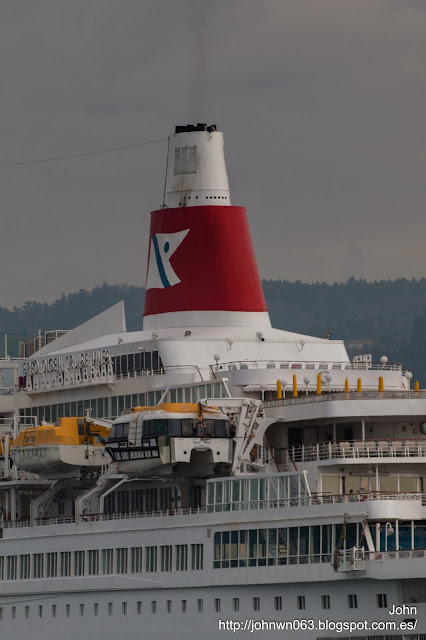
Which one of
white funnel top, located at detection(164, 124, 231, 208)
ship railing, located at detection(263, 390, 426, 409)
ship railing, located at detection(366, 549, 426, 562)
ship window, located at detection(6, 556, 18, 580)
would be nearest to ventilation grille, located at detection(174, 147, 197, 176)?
white funnel top, located at detection(164, 124, 231, 208)

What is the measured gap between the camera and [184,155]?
3775 inches

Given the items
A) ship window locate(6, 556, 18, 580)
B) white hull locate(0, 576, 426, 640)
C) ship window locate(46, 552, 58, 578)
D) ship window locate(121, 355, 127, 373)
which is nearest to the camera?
white hull locate(0, 576, 426, 640)

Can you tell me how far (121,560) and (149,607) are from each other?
3089mm

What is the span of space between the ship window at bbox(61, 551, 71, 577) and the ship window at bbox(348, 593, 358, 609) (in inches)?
697

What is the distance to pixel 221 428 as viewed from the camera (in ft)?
262

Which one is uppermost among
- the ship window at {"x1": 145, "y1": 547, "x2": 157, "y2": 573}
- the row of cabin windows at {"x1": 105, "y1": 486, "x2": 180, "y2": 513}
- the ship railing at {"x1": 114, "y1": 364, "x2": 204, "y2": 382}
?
the ship railing at {"x1": 114, "y1": 364, "x2": 204, "y2": 382}

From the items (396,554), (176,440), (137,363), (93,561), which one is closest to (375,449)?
(396,554)

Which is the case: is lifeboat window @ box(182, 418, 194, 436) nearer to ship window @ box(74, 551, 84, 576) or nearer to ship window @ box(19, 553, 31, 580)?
ship window @ box(74, 551, 84, 576)

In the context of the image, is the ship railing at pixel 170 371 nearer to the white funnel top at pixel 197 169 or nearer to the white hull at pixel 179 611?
the white funnel top at pixel 197 169

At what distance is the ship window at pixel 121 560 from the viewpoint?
83438 mm

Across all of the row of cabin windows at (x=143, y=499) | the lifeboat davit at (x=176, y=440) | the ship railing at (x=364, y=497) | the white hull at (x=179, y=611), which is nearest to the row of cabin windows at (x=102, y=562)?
the white hull at (x=179, y=611)

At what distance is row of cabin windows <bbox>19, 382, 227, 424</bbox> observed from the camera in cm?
8444

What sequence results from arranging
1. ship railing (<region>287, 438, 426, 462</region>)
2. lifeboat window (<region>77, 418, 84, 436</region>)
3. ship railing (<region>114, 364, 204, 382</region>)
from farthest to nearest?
ship railing (<region>114, 364, 204, 382</region>) → lifeboat window (<region>77, 418, 84, 436</region>) → ship railing (<region>287, 438, 426, 462</region>)

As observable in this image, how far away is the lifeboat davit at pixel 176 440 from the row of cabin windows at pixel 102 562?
3.54 meters
